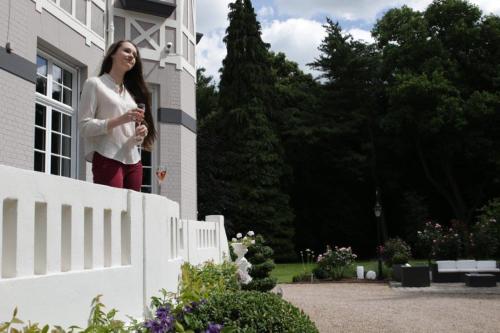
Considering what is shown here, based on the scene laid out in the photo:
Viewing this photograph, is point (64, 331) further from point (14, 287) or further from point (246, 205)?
point (246, 205)

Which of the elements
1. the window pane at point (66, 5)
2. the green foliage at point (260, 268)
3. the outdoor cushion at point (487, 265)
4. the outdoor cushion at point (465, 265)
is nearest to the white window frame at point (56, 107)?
the window pane at point (66, 5)

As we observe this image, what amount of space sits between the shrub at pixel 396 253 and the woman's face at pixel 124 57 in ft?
45.7

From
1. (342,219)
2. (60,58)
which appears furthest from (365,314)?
(342,219)

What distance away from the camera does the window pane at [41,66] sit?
7.56 m

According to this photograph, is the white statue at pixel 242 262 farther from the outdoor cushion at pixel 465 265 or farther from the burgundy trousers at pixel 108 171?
the outdoor cushion at pixel 465 265

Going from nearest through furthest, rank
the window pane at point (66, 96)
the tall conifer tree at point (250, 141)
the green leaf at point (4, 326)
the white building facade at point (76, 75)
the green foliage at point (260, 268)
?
the green leaf at point (4, 326) < the white building facade at point (76, 75) < the window pane at point (66, 96) < the green foliage at point (260, 268) < the tall conifer tree at point (250, 141)

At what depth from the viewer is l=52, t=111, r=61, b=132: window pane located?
311 inches

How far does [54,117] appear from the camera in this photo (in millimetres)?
7922

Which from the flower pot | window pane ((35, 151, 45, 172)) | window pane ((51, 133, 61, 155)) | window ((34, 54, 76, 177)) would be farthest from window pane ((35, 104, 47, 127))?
the flower pot

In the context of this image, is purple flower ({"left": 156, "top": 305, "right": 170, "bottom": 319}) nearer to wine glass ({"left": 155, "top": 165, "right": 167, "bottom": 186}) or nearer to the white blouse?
the white blouse

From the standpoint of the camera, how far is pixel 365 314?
898cm

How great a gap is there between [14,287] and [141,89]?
69.0 inches

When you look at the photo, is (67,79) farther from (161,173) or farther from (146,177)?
(146,177)

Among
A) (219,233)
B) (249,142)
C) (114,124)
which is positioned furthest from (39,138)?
(249,142)
